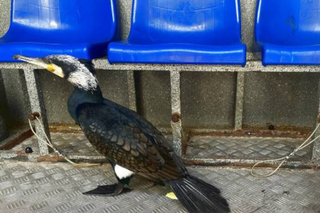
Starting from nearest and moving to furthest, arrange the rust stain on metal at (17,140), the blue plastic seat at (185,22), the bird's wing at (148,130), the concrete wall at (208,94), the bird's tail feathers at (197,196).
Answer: the bird's tail feathers at (197,196) < the bird's wing at (148,130) < the blue plastic seat at (185,22) < the rust stain on metal at (17,140) < the concrete wall at (208,94)

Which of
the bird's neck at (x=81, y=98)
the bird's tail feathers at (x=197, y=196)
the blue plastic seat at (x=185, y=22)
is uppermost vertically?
the blue plastic seat at (x=185, y=22)

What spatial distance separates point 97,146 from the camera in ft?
4.31

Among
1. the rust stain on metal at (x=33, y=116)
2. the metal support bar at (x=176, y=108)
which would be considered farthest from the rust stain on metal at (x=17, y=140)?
the metal support bar at (x=176, y=108)

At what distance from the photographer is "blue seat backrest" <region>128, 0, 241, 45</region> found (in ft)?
5.98

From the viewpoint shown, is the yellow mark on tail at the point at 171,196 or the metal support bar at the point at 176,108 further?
the metal support bar at the point at 176,108

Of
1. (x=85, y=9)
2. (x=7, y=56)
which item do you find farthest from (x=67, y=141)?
(x=85, y=9)

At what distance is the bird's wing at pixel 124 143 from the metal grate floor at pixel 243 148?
1.51 ft

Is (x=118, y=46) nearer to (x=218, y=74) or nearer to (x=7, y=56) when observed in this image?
(x=7, y=56)

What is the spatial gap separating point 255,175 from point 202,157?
30cm

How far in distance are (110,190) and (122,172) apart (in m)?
0.13

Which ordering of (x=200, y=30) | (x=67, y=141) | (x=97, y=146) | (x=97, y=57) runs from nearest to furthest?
(x=97, y=146) < (x=97, y=57) < (x=200, y=30) < (x=67, y=141)

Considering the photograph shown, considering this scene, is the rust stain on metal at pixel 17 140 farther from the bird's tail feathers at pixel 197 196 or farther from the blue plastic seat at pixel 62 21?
the bird's tail feathers at pixel 197 196

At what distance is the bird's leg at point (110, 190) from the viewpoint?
144 cm

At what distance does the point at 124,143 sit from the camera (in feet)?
4.15
